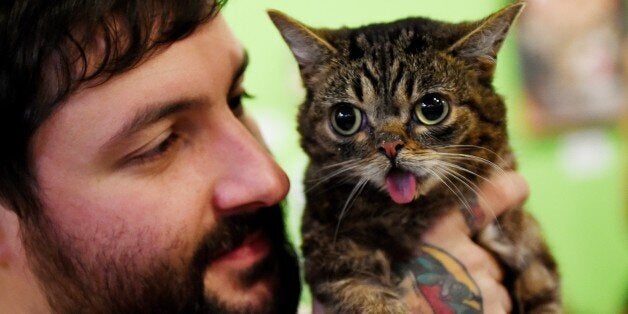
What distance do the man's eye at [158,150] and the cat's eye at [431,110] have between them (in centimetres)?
49

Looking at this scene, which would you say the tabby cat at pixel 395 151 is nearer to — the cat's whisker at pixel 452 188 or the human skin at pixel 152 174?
the cat's whisker at pixel 452 188

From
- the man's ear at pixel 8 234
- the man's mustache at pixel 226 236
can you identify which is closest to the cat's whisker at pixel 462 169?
the man's mustache at pixel 226 236

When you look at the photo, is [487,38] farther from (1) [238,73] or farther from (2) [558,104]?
(2) [558,104]

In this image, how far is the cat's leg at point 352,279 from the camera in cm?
125

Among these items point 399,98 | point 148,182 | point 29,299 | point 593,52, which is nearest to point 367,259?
point 399,98

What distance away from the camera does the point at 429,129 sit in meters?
1.27

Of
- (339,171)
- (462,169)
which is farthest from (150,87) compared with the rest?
(462,169)

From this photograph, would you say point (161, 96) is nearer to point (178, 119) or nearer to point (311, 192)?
point (178, 119)

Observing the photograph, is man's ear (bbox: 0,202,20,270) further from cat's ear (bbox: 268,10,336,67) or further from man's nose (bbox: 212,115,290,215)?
cat's ear (bbox: 268,10,336,67)

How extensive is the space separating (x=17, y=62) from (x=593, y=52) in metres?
2.11

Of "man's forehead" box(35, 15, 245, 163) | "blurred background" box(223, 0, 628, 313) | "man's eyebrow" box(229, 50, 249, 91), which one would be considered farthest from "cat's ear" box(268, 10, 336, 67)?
"blurred background" box(223, 0, 628, 313)

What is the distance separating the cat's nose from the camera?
4.02 ft

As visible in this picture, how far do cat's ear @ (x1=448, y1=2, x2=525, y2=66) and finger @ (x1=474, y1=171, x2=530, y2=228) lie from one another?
257mm

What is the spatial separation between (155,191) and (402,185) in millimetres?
492
